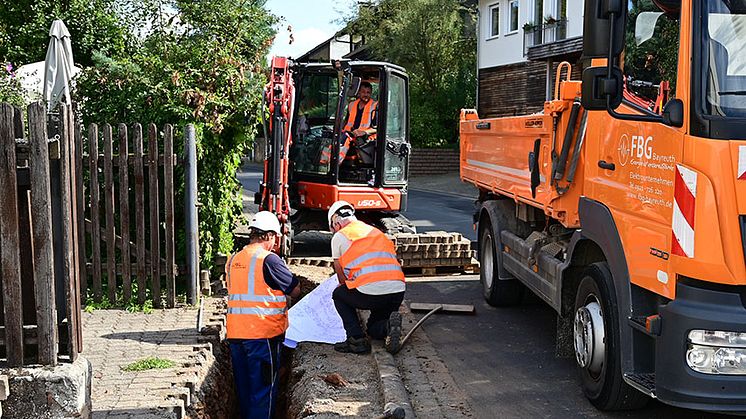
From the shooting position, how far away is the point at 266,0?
32.5 metres

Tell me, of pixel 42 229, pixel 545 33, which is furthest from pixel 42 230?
pixel 545 33

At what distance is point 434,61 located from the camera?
32.5 meters

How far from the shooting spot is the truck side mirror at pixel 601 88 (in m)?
4.43

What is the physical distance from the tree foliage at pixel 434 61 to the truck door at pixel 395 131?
1923cm

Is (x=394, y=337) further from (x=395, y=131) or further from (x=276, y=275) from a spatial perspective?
(x=395, y=131)

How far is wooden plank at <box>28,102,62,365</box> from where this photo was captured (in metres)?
4.12

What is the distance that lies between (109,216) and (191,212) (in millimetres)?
799

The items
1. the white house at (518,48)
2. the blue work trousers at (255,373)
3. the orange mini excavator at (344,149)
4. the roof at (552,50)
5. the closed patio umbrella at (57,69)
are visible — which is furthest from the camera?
the white house at (518,48)

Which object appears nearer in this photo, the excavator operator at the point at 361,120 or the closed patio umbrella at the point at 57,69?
the closed patio umbrella at the point at 57,69

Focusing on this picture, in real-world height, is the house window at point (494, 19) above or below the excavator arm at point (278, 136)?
above

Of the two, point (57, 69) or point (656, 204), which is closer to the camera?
point (656, 204)

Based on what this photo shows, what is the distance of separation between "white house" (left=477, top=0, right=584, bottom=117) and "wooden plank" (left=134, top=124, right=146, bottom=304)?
1837 centimetres

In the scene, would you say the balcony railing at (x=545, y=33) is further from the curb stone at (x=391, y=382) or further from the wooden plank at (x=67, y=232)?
the wooden plank at (x=67, y=232)

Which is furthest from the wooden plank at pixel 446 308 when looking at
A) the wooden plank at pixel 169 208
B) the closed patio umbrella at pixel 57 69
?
the closed patio umbrella at pixel 57 69
